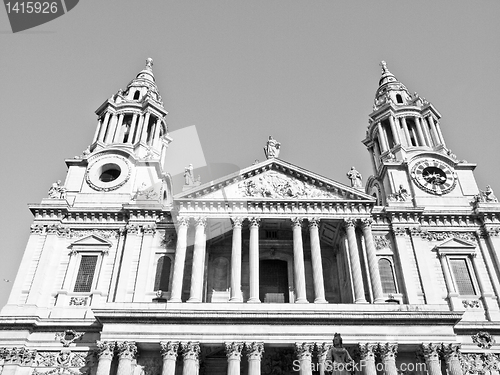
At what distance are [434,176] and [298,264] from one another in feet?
44.4

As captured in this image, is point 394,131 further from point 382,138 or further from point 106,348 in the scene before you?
point 106,348

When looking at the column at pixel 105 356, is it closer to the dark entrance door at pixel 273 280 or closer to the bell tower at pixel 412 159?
the dark entrance door at pixel 273 280

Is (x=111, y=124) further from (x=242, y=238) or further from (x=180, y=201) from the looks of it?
(x=242, y=238)

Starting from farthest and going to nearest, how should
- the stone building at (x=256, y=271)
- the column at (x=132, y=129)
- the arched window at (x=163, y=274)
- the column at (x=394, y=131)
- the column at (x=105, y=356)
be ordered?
1. the column at (x=394, y=131)
2. the column at (x=132, y=129)
3. the arched window at (x=163, y=274)
4. the stone building at (x=256, y=271)
5. the column at (x=105, y=356)

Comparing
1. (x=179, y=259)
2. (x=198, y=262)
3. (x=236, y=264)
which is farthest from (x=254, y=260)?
(x=179, y=259)

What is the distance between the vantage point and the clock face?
31.4 meters

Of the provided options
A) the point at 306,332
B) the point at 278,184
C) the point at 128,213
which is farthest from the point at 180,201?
the point at 306,332

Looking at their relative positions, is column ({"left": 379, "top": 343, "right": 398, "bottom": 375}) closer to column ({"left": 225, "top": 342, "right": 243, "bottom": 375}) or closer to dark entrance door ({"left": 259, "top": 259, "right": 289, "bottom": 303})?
dark entrance door ({"left": 259, "top": 259, "right": 289, "bottom": 303})

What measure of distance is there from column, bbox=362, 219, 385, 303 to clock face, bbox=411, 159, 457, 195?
282 inches

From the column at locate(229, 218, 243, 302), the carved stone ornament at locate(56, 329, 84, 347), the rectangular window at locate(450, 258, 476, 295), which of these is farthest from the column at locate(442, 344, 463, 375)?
the carved stone ornament at locate(56, 329, 84, 347)

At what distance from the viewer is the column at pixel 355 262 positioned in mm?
24406

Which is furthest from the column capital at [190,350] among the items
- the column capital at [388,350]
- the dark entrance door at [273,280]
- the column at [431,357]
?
the column at [431,357]

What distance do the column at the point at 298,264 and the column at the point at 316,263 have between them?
63cm

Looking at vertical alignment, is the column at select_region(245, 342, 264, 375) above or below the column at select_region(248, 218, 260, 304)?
below
